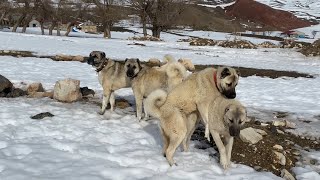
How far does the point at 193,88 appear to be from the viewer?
6.84 metres

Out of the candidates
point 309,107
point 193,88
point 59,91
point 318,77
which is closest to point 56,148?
point 193,88

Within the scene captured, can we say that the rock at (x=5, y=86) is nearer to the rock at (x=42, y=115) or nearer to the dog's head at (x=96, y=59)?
the rock at (x=42, y=115)

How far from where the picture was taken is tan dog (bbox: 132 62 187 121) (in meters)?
8.41

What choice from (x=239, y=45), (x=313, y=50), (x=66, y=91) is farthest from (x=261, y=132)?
(x=239, y=45)

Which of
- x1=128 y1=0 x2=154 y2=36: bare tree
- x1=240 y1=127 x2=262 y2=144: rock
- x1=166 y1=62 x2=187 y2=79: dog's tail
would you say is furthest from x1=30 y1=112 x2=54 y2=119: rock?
x1=128 y1=0 x2=154 y2=36: bare tree

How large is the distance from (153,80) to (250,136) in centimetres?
274

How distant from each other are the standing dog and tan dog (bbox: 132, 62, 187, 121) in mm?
1390

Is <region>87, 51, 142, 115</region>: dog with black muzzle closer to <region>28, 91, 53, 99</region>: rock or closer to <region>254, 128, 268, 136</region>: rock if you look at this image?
<region>28, 91, 53, 99</region>: rock

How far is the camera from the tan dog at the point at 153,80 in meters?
8.41

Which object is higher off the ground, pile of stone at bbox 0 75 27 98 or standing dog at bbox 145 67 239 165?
standing dog at bbox 145 67 239 165

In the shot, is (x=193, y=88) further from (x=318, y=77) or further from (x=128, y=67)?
(x=318, y=77)

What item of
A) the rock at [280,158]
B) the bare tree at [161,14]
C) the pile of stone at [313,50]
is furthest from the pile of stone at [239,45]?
the rock at [280,158]

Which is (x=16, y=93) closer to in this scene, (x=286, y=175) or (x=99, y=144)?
(x=99, y=144)

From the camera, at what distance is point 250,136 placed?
7305 millimetres
